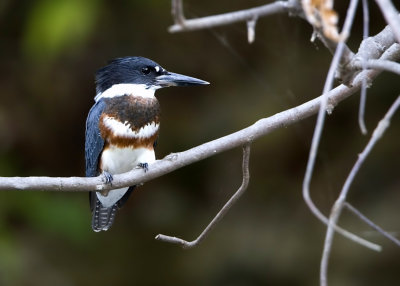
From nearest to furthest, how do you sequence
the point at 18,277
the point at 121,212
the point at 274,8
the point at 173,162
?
the point at 274,8, the point at 173,162, the point at 18,277, the point at 121,212

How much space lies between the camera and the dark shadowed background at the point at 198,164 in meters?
3.16

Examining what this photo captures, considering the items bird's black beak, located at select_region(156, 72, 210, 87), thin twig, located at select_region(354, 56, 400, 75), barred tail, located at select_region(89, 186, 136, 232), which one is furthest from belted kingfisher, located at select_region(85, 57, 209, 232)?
thin twig, located at select_region(354, 56, 400, 75)

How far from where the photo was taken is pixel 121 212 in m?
3.50

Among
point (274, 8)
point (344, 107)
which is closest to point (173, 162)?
A: point (274, 8)

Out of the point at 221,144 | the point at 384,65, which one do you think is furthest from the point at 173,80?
the point at 384,65

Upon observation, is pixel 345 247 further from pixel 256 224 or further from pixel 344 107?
pixel 344 107

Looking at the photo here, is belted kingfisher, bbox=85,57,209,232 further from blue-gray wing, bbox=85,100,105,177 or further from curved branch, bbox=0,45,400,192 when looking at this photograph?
curved branch, bbox=0,45,400,192

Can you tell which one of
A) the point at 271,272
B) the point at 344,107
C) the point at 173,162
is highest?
the point at 173,162

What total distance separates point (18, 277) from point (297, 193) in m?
1.35

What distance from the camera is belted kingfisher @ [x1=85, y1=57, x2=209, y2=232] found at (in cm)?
240

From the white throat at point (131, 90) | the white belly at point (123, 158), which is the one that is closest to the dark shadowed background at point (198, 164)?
the white throat at point (131, 90)

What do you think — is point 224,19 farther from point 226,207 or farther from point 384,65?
point 226,207

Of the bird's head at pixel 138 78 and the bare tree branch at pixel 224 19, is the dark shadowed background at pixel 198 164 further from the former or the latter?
the bare tree branch at pixel 224 19

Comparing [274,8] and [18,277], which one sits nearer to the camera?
[274,8]
